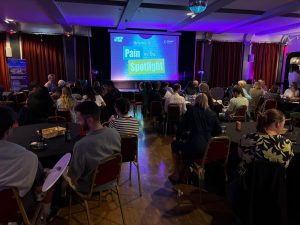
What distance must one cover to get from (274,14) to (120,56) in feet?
18.7

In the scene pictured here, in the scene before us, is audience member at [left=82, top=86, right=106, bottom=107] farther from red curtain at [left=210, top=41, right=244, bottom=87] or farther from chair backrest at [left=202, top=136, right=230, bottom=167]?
red curtain at [left=210, top=41, right=244, bottom=87]

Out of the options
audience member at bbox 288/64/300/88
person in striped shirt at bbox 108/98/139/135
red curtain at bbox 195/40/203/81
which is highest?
red curtain at bbox 195/40/203/81

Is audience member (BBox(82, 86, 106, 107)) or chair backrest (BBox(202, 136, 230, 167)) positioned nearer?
chair backrest (BBox(202, 136, 230, 167))

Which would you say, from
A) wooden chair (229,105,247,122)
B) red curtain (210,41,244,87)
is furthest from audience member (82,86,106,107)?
red curtain (210,41,244,87)

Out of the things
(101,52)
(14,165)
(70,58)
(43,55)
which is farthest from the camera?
(101,52)

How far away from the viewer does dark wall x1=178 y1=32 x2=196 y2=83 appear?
11016mm

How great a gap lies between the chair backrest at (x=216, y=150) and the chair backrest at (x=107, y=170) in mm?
1066

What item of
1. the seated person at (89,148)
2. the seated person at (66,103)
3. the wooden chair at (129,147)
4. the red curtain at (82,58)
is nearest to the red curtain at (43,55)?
the red curtain at (82,58)

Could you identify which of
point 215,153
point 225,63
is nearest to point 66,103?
point 215,153

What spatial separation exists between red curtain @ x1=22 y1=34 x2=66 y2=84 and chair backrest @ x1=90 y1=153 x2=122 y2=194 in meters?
8.53

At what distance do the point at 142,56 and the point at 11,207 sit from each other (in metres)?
9.29

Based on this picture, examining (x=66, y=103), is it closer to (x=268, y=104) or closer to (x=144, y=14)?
(x=144, y=14)

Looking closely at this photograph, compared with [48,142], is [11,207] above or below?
below

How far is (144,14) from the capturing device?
7.62 metres
